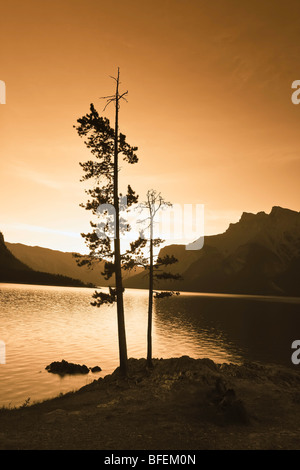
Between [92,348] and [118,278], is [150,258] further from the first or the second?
[92,348]

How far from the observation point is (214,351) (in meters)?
47.7

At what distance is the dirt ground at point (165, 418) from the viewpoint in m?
10.4

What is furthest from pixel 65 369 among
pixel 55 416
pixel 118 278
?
pixel 55 416

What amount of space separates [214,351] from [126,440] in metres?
40.4

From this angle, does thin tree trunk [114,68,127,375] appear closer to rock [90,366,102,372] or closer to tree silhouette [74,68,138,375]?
tree silhouette [74,68,138,375]

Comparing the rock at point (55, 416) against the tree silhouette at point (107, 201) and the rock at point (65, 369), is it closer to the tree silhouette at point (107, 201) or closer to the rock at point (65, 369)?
the tree silhouette at point (107, 201)

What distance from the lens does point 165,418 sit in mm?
13148

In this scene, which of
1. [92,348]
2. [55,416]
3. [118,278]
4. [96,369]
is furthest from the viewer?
[92,348]

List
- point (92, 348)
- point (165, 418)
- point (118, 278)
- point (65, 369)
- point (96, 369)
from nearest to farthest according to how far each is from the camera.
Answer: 1. point (165, 418)
2. point (118, 278)
3. point (65, 369)
4. point (96, 369)
5. point (92, 348)

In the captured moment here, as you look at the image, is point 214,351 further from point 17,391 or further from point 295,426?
point 295,426

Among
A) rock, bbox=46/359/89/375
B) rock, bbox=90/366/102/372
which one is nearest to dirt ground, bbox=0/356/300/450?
rock, bbox=46/359/89/375

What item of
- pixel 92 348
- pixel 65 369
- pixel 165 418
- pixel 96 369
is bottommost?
pixel 92 348

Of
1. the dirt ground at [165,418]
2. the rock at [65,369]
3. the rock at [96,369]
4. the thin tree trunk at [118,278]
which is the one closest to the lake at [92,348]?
the rock at [96,369]
